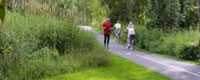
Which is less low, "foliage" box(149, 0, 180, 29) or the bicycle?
"foliage" box(149, 0, 180, 29)

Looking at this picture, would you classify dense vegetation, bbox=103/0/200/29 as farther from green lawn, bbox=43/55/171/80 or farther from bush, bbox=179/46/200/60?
green lawn, bbox=43/55/171/80

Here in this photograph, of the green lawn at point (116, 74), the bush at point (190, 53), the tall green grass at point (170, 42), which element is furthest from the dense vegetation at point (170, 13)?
the green lawn at point (116, 74)

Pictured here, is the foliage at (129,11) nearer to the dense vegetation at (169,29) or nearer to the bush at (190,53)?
the dense vegetation at (169,29)

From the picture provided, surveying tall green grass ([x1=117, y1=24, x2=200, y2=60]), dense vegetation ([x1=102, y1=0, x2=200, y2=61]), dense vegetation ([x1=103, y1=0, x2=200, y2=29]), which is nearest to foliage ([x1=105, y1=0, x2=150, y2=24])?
dense vegetation ([x1=102, y1=0, x2=200, y2=61])

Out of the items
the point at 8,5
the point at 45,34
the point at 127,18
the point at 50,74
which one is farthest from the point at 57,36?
the point at 127,18

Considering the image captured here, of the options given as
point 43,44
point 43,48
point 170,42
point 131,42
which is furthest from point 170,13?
point 43,48

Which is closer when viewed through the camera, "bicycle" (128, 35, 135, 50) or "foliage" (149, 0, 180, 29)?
"bicycle" (128, 35, 135, 50)

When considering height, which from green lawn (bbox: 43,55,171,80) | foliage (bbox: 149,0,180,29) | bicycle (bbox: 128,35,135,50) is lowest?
green lawn (bbox: 43,55,171,80)

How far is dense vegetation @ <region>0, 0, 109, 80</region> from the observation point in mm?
11023

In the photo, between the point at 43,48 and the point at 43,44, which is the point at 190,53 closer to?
the point at 43,44

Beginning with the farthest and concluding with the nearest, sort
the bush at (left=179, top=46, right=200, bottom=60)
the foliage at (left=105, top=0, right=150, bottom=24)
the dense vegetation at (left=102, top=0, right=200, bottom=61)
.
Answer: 1. the foliage at (left=105, top=0, right=150, bottom=24)
2. the dense vegetation at (left=102, top=0, right=200, bottom=61)
3. the bush at (left=179, top=46, right=200, bottom=60)

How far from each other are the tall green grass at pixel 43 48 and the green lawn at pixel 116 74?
0.51 m

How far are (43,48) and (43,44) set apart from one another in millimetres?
501

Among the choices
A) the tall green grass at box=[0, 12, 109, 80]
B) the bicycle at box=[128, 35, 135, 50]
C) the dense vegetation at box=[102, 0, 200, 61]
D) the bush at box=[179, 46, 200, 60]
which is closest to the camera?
the tall green grass at box=[0, 12, 109, 80]
